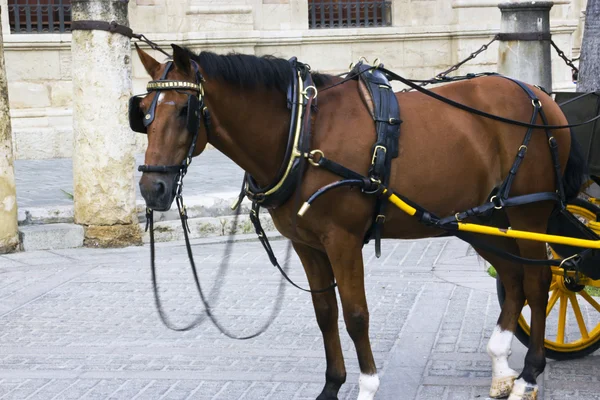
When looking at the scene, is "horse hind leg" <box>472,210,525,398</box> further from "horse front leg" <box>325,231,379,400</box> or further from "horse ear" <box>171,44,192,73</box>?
"horse ear" <box>171,44,192,73</box>

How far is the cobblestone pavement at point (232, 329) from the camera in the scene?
17.6 ft

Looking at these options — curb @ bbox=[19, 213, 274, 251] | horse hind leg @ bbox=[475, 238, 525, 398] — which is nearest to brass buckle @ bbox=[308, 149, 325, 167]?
horse hind leg @ bbox=[475, 238, 525, 398]

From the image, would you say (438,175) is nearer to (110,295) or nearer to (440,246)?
(110,295)

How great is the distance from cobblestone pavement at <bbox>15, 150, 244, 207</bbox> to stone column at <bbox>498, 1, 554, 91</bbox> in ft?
11.5

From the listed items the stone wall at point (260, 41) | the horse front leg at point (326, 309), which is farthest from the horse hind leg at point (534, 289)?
the stone wall at point (260, 41)

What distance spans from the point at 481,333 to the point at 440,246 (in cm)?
281

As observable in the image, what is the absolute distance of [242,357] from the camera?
19.5 feet

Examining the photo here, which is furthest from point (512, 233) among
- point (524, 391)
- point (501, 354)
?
point (524, 391)

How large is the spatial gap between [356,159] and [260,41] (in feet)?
36.2

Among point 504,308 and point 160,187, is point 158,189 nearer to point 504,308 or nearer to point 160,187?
point 160,187

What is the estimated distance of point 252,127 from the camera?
451 cm

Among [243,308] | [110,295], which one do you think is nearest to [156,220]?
[110,295]

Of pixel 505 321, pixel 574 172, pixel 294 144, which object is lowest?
pixel 505 321

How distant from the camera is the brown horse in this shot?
4.42 m
